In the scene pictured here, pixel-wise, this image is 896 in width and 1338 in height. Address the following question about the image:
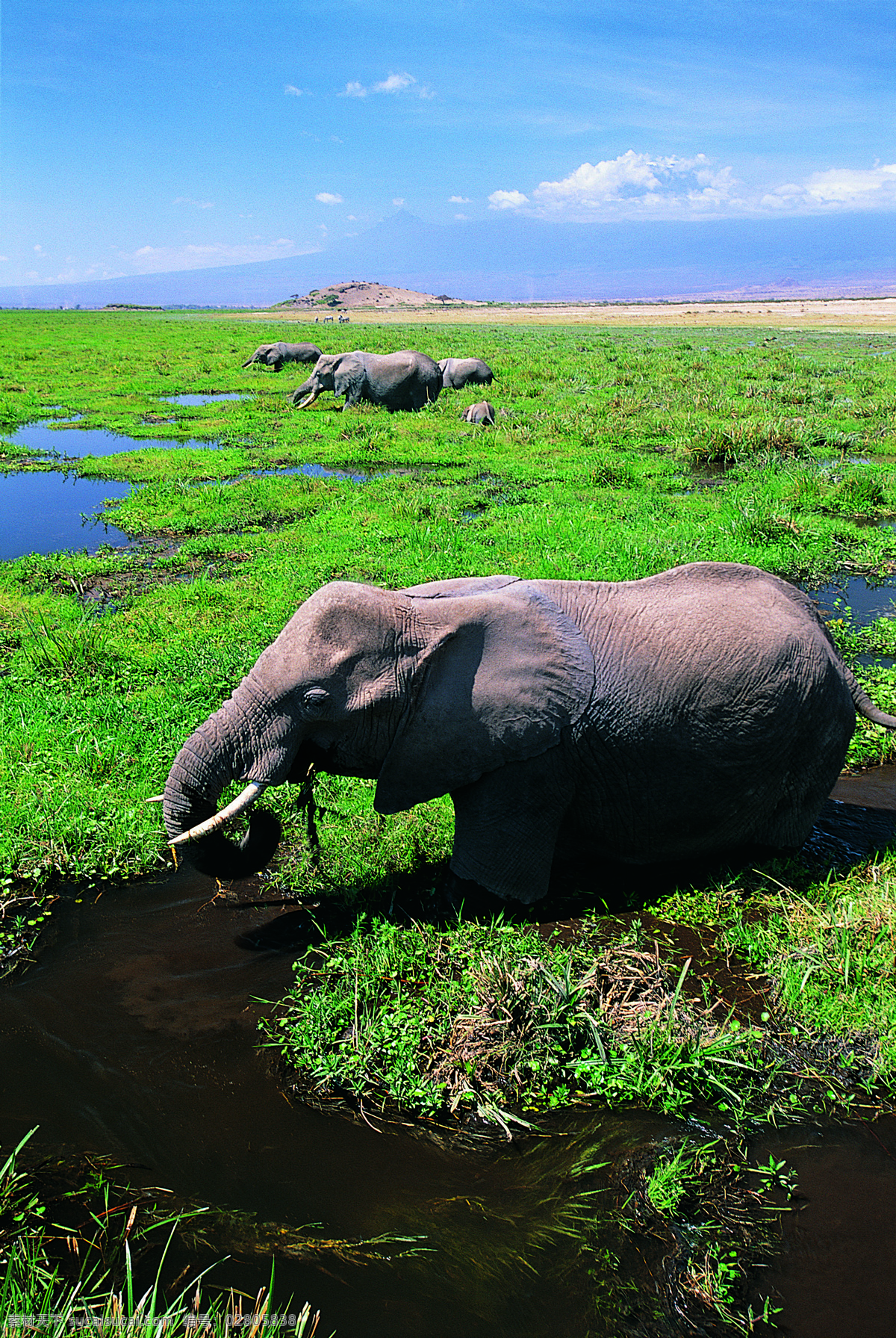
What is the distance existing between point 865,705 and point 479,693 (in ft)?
6.87

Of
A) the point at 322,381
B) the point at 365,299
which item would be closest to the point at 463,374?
the point at 322,381

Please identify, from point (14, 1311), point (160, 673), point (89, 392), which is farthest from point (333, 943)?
point (89, 392)

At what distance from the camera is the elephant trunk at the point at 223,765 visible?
148 inches

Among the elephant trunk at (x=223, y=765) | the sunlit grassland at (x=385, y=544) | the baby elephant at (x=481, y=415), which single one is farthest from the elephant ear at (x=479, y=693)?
the baby elephant at (x=481, y=415)

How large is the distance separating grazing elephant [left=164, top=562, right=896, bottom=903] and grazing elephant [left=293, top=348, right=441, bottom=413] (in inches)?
642

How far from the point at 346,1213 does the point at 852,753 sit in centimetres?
438

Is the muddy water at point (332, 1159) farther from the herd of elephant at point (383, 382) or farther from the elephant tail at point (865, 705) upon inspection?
the herd of elephant at point (383, 382)

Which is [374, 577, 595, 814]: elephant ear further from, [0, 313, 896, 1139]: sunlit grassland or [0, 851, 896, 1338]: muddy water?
[0, 851, 896, 1338]: muddy water

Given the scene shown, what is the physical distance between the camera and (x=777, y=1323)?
2.68 meters

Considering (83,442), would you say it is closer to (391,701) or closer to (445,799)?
(445,799)

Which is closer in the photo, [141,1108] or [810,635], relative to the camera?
[141,1108]

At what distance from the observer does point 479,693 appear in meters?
3.86

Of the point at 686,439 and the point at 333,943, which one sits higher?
the point at 686,439

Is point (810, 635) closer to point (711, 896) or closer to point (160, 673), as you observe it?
point (711, 896)
